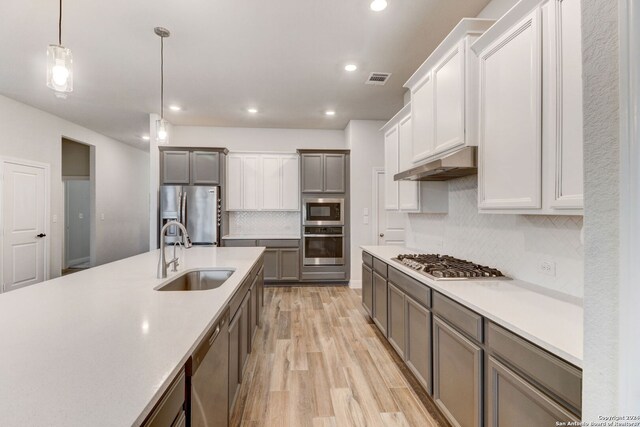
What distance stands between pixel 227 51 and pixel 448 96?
225cm

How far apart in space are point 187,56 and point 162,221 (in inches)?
109

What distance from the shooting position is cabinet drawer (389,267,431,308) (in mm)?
2012

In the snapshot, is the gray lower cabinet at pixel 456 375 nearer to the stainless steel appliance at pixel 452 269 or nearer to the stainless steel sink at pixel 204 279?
the stainless steel appliance at pixel 452 269

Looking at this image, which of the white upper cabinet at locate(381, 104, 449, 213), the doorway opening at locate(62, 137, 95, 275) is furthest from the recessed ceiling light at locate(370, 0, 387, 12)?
the doorway opening at locate(62, 137, 95, 275)

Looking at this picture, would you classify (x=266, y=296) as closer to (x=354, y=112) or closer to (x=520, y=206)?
(x=354, y=112)

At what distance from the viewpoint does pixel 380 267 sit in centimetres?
307

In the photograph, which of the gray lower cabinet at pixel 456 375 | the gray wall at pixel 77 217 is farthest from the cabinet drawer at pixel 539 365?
the gray wall at pixel 77 217

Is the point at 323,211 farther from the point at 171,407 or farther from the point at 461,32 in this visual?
the point at 171,407

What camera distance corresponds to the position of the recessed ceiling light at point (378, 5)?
233cm

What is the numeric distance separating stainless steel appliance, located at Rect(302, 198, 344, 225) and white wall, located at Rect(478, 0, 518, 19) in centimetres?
→ 339

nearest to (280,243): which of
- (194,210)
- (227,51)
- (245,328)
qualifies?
(194,210)

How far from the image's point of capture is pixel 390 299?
9.07 feet

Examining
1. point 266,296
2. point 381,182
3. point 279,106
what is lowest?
point 266,296

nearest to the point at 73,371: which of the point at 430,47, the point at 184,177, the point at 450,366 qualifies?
the point at 450,366
